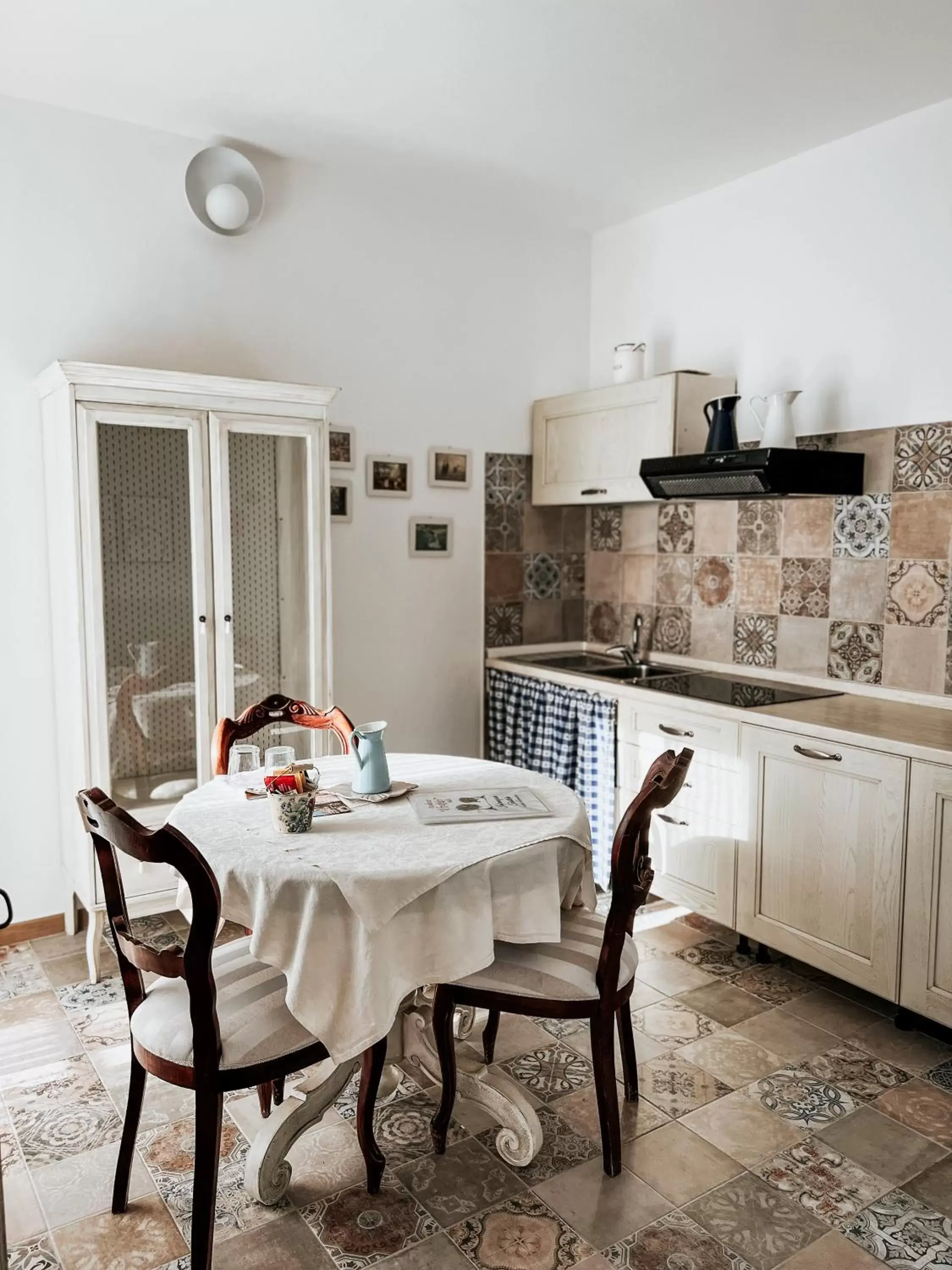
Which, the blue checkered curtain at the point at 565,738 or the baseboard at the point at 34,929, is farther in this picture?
the blue checkered curtain at the point at 565,738

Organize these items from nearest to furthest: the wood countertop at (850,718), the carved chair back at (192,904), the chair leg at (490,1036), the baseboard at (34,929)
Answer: the carved chair back at (192,904) → the chair leg at (490,1036) → the wood countertop at (850,718) → the baseboard at (34,929)

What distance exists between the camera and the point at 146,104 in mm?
3094

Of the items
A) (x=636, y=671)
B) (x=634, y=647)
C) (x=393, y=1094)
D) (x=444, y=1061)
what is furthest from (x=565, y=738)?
(x=444, y=1061)

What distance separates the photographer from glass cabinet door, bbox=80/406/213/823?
2.95 meters

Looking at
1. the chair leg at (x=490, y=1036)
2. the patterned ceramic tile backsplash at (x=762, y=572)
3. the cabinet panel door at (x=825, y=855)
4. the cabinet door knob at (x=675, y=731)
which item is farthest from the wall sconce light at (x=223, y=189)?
the chair leg at (x=490, y=1036)

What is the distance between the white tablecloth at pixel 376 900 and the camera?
72.1 inches

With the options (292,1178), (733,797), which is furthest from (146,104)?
(292,1178)

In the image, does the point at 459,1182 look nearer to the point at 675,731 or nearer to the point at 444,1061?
the point at 444,1061

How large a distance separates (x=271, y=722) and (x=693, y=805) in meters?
1.48

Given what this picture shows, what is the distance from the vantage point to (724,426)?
3400 mm

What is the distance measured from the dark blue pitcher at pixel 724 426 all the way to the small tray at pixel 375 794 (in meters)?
1.72

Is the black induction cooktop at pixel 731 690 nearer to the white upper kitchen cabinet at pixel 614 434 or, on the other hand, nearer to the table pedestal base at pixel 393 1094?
the white upper kitchen cabinet at pixel 614 434

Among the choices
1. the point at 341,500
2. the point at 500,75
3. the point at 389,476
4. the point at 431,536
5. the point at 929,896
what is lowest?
the point at 929,896

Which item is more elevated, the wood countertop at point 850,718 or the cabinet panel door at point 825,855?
the wood countertop at point 850,718
